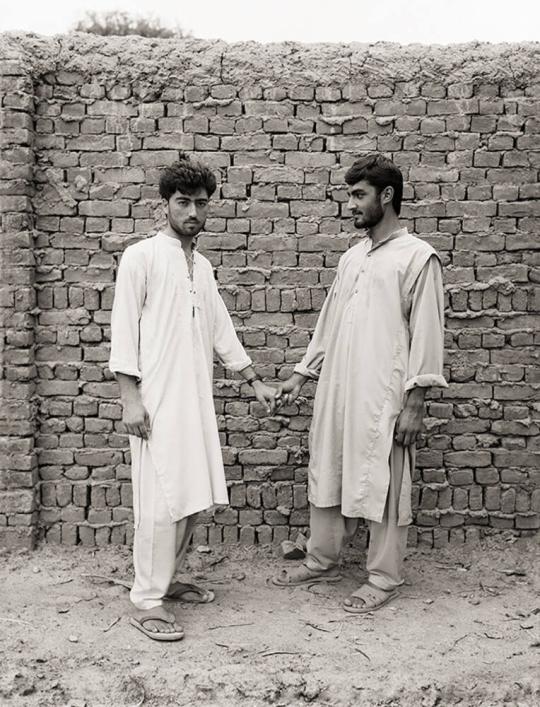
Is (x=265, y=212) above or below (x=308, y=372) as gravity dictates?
above

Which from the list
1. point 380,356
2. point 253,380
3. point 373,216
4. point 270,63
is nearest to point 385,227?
point 373,216

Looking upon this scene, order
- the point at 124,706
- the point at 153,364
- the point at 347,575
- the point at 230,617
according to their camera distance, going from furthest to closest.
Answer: the point at 347,575
the point at 230,617
the point at 153,364
the point at 124,706

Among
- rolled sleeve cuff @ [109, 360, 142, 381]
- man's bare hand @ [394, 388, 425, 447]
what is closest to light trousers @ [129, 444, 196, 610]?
rolled sleeve cuff @ [109, 360, 142, 381]

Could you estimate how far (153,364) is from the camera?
340cm

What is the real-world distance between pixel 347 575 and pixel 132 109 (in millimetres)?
2815

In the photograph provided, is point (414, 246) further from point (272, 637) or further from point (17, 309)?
point (17, 309)

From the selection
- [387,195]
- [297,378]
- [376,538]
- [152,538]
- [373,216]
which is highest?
[387,195]

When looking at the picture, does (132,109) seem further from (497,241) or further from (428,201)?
(497,241)

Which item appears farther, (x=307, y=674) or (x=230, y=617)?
(x=230, y=617)

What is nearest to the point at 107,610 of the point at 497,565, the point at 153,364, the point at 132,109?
the point at 153,364

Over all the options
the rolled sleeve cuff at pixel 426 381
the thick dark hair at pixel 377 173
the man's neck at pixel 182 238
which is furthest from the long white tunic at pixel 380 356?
the man's neck at pixel 182 238

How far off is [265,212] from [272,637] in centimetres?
224

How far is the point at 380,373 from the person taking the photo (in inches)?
145

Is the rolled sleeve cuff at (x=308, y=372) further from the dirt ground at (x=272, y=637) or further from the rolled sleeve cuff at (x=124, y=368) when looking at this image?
the dirt ground at (x=272, y=637)
